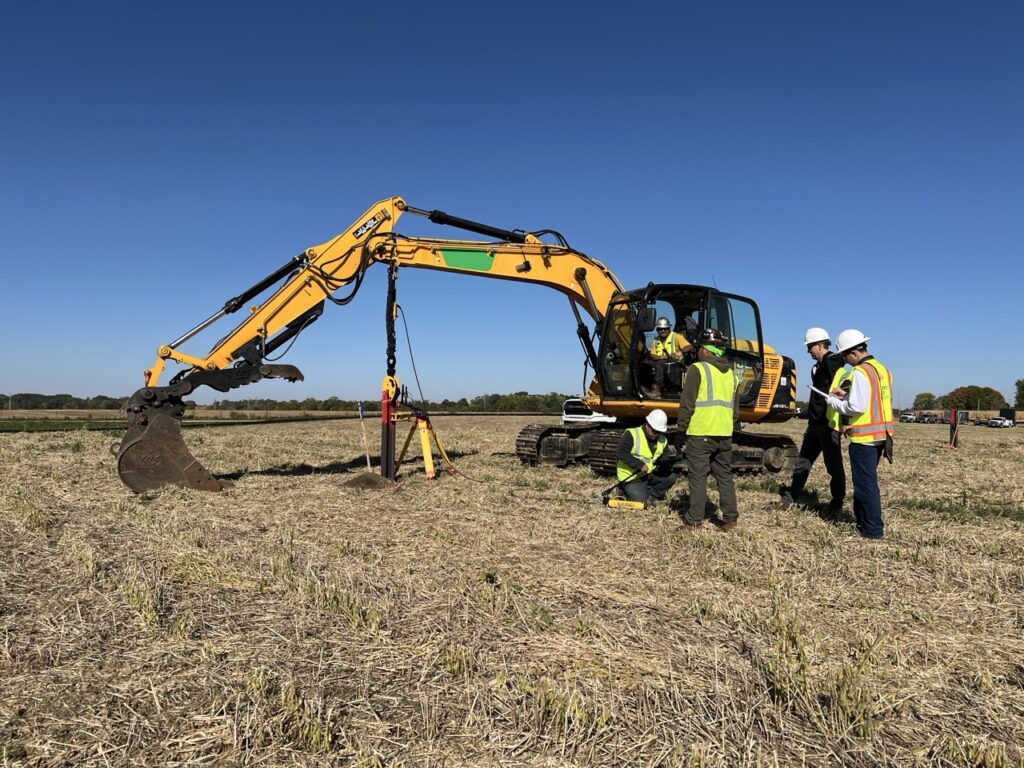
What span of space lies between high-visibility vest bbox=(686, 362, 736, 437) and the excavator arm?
4565 millimetres

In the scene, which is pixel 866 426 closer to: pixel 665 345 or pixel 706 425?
pixel 706 425

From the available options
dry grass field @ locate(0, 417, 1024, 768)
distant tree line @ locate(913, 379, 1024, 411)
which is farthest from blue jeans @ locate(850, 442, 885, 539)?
distant tree line @ locate(913, 379, 1024, 411)

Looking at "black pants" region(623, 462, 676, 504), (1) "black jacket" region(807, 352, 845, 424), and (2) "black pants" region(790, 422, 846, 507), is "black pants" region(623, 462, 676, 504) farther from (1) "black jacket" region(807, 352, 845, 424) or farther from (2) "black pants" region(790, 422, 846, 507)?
(1) "black jacket" region(807, 352, 845, 424)

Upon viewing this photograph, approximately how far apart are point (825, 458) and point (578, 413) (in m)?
5.68

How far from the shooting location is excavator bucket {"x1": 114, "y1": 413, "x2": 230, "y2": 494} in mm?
8469

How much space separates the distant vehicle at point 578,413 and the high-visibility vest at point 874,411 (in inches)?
223

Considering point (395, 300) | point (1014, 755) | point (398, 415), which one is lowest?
point (1014, 755)

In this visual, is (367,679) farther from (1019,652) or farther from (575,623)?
(1019,652)

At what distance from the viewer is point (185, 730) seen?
9.00ft

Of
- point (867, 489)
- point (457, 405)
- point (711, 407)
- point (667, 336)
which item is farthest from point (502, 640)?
point (457, 405)

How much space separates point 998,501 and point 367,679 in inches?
353

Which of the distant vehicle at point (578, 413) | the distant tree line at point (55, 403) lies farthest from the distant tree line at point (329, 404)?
the distant vehicle at point (578, 413)

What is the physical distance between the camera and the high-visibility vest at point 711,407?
688cm

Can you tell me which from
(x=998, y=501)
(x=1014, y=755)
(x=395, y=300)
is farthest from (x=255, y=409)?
(x=1014, y=755)
